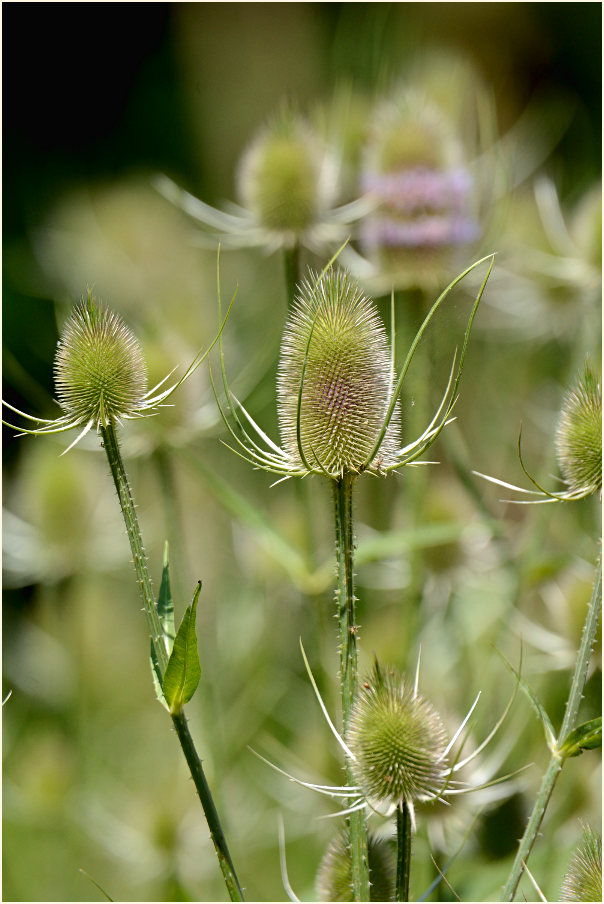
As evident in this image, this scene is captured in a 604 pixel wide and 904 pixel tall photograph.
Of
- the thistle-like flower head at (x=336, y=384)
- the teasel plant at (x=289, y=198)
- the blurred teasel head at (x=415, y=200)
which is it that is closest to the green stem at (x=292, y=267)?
the teasel plant at (x=289, y=198)

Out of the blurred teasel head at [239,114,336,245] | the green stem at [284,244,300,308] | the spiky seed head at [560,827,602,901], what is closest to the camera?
the spiky seed head at [560,827,602,901]

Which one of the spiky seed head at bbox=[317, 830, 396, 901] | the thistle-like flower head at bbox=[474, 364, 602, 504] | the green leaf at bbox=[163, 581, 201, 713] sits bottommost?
the spiky seed head at bbox=[317, 830, 396, 901]

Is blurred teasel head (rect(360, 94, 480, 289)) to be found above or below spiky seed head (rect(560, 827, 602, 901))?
above

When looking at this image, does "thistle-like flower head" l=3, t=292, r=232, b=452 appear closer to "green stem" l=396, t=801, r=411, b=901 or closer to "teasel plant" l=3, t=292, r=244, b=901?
"teasel plant" l=3, t=292, r=244, b=901

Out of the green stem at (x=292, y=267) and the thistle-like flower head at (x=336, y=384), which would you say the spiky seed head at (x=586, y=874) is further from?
the green stem at (x=292, y=267)

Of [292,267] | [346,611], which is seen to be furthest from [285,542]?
[346,611]

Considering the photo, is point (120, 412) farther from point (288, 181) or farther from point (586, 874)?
point (288, 181)

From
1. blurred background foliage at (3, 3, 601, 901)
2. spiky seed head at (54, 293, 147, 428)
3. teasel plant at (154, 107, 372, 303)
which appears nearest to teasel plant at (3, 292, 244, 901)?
spiky seed head at (54, 293, 147, 428)
